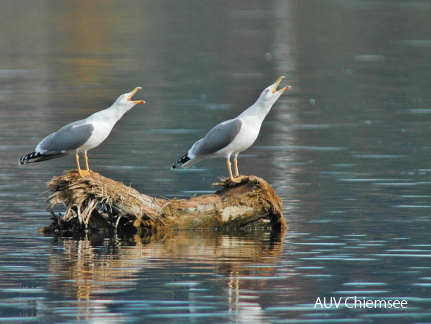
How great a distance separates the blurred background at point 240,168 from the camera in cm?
1155

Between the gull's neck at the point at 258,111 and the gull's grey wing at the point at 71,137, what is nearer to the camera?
the gull's grey wing at the point at 71,137

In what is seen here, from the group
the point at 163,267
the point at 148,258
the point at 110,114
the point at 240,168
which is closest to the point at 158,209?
the point at 110,114

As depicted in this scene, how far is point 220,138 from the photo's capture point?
1528cm

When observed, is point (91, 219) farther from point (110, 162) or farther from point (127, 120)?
point (127, 120)

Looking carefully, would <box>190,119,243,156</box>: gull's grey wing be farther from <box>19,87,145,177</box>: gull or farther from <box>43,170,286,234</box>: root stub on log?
<box>19,87,145,177</box>: gull

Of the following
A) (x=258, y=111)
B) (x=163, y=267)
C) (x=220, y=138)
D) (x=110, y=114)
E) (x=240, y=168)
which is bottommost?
(x=163, y=267)

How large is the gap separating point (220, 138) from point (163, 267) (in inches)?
121

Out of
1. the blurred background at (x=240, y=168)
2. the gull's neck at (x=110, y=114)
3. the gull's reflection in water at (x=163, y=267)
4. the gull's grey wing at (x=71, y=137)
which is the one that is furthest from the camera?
the gull's neck at (x=110, y=114)

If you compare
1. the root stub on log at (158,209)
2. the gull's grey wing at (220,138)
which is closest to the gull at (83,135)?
the root stub on log at (158,209)

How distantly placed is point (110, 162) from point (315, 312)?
11757 mm

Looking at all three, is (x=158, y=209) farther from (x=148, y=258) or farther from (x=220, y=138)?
(x=148, y=258)

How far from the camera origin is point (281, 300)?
11.3 metres

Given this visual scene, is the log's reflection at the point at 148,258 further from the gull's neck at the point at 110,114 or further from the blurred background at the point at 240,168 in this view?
the gull's neck at the point at 110,114

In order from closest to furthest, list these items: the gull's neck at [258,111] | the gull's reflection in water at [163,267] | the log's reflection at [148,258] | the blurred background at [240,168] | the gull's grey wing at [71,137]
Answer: the gull's reflection in water at [163,267], the blurred background at [240,168], the log's reflection at [148,258], the gull's grey wing at [71,137], the gull's neck at [258,111]
